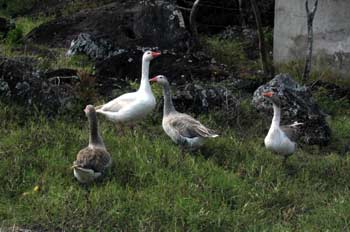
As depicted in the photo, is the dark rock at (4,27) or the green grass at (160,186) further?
the dark rock at (4,27)

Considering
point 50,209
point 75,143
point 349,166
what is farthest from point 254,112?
point 50,209

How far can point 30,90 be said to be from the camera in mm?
9633

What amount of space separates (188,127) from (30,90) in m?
2.29

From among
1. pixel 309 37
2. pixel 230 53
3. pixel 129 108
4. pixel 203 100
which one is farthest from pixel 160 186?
pixel 230 53

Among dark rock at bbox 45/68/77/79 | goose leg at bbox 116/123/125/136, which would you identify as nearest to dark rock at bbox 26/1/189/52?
dark rock at bbox 45/68/77/79

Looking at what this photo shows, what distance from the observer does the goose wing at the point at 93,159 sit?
747 centimetres

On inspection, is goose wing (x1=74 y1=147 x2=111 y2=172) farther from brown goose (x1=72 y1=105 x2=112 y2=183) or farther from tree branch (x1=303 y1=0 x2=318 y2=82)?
tree branch (x1=303 y1=0 x2=318 y2=82)

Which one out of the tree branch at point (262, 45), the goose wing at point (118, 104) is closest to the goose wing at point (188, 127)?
the goose wing at point (118, 104)

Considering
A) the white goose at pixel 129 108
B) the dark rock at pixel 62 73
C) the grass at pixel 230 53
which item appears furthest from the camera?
the grass at pixel 230 53

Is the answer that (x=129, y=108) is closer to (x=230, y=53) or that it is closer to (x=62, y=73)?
(x=62, y=73)

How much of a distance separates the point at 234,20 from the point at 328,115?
6.16 meters

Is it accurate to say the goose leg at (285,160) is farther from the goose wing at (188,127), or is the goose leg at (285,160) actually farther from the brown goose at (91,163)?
the brown goose at (91,163)

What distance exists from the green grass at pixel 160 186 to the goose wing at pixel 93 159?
180mm

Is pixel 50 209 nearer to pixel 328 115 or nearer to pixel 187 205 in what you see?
pixel 187 205
